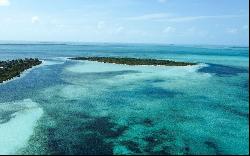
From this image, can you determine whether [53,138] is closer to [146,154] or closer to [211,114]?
[146,154]

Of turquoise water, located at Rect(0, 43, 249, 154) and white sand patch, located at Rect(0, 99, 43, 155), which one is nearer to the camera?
turquoise water, located at Rect(0, 43, 249, 154)

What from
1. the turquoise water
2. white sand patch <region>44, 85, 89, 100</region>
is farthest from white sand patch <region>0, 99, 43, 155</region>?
white sand patch <region>44, 85, 89, 100</region>

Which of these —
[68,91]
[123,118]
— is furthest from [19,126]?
[68,91]

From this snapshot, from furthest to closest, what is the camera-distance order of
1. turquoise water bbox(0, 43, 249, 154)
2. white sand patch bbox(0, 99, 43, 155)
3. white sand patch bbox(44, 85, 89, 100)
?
white sand patch bbox(44, 85, 89, 100), white sand patch bbox(0, 99, 43, 155), turquoise water bbox(0, 43, 249, 154)

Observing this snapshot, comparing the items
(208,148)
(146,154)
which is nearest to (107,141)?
(146,154)

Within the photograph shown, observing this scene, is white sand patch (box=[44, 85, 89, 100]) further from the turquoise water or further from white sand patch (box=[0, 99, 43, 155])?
white sand patch (box=[0, 99, 43, 155])

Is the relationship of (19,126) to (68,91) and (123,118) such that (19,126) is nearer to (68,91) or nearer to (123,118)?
(123,118)

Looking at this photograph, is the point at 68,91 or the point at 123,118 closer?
the point at 123,118

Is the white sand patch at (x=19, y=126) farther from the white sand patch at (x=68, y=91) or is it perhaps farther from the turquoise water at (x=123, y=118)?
the white sand patch at (x=68, y=91)
